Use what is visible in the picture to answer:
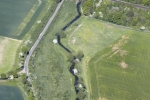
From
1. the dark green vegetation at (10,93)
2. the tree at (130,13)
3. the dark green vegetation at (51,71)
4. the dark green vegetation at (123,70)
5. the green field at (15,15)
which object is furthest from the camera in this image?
the tree at (130,13)

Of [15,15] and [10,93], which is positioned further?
[15,15]

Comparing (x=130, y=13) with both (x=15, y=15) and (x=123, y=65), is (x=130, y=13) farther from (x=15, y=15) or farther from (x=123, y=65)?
(x=15, y=15)

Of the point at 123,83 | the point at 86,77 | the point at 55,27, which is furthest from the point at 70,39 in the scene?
the point at 123,83

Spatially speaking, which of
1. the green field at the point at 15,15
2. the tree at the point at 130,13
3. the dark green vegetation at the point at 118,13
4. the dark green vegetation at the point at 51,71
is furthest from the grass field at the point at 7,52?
the tree at the point at 130,13

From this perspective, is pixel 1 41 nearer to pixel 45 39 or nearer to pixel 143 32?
pixel 45 39

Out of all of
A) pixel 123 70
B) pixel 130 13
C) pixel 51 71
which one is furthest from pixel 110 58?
pixel 130 13

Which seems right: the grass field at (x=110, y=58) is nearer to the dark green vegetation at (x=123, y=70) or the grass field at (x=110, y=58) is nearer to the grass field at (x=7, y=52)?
the dark green vegetation at (x=123, y=70)
